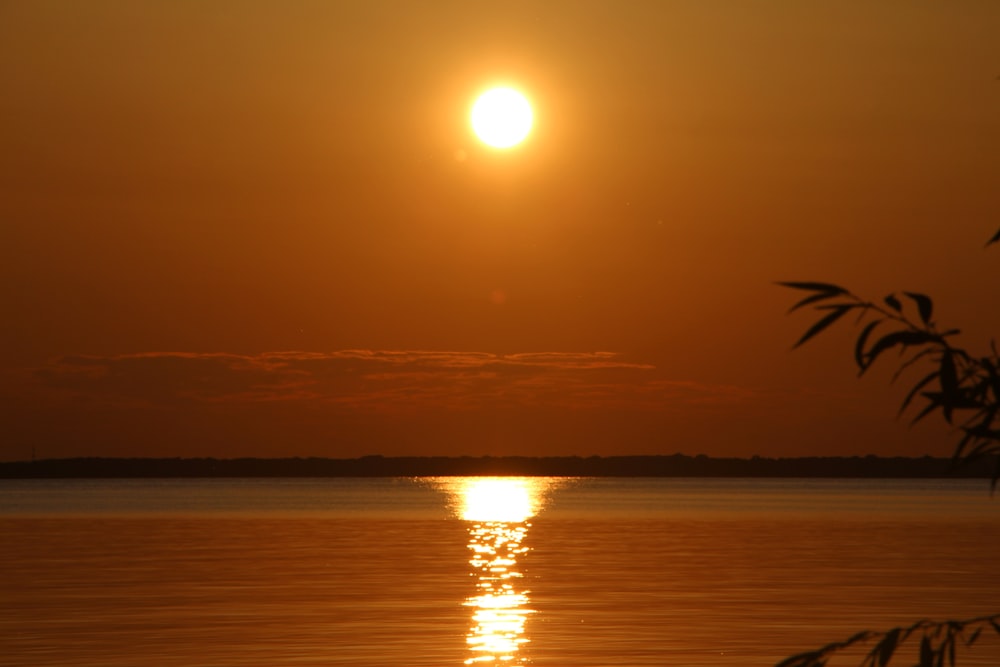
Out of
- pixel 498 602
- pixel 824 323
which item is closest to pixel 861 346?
pixel 824 323

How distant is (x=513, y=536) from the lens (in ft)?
267

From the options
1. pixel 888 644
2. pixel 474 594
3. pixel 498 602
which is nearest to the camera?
pixel 888 644

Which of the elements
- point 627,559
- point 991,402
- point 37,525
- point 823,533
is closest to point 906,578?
point 627,559

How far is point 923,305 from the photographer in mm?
6953

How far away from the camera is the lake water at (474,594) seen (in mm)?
31797

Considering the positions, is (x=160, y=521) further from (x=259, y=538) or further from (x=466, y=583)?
(x=466, y=583)

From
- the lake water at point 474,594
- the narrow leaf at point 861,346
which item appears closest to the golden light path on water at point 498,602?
the lake water at point 474,594

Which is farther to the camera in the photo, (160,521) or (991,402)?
(160,521)

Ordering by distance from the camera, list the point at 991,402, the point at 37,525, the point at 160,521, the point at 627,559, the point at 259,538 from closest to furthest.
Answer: the point at 991,402 < the point at 627,559 < the point at 259,538 < the point at 37,525 < the point at 160,521

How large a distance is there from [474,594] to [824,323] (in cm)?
3760

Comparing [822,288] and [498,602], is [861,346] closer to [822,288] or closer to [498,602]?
[822,288]

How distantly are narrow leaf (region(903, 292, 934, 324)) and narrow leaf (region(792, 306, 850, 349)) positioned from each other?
11.2 inches

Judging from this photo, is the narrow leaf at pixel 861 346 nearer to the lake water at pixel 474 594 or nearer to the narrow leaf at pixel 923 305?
the narrow leaf at pixel 923 305

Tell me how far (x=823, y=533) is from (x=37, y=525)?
44.3 metres
